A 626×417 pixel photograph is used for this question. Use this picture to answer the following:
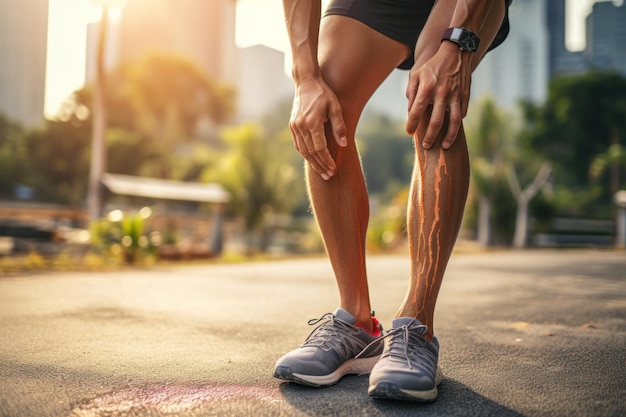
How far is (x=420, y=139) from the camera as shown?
131 centimetres

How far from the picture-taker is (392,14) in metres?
1.49

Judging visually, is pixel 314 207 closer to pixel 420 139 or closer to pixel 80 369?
pixel 420 139

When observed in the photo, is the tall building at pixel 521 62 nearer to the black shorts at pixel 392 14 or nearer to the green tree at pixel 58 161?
the green tree at pixel 58 161

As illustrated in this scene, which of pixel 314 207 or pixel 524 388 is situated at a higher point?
pixel 314 207

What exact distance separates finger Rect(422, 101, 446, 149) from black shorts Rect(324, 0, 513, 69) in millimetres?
386

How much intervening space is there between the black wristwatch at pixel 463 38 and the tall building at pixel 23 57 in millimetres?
38610

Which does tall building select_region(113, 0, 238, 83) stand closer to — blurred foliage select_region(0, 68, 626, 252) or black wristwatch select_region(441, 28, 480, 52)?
blurred foliage select_region(0, 68, 626, 252)

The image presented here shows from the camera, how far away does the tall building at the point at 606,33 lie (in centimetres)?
5478

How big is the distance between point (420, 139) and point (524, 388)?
63 cm

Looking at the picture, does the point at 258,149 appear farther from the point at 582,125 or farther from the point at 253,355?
the point at 253,355

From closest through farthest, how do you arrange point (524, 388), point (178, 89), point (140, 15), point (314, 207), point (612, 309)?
point (524, 388)
point (314, 207)
point (612, 309)
point (178, 89)
point (140, 15)

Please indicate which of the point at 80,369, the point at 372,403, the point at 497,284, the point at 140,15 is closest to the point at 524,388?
the point at 372,403

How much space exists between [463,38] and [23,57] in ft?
137

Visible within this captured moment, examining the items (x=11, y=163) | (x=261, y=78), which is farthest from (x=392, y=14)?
(x=261, y=78)
